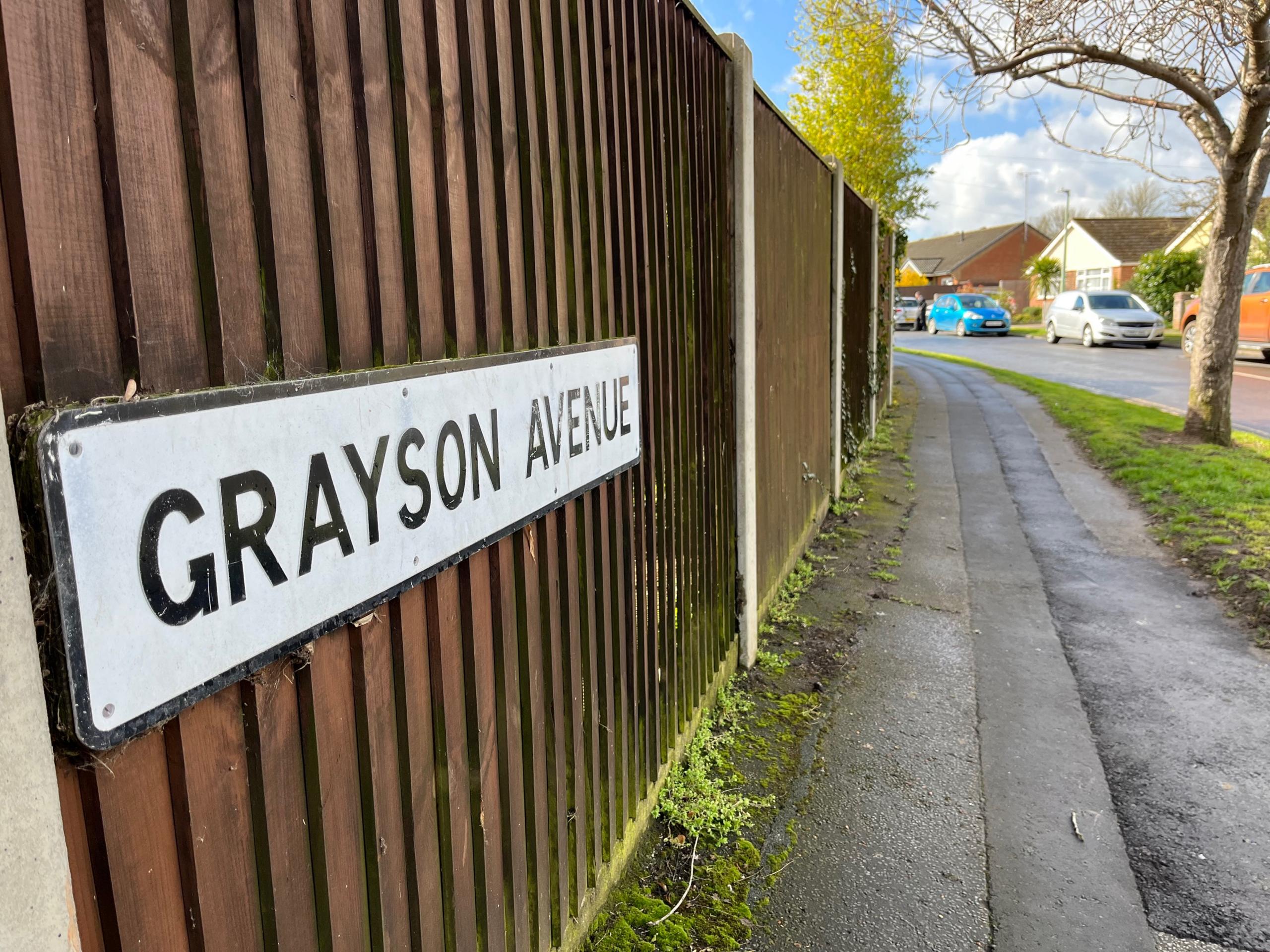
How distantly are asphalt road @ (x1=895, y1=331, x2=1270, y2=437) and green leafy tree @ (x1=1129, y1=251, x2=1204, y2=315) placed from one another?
5.76m

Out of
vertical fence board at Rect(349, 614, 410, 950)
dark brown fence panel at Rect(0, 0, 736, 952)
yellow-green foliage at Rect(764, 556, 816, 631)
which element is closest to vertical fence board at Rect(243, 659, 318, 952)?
dark brown fence panel at Rect(0, 0, 736, 952)

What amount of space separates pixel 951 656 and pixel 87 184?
4.19 metres

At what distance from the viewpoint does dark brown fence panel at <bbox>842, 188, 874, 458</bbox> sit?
7.57 metres

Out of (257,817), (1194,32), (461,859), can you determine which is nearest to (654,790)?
(461,859)

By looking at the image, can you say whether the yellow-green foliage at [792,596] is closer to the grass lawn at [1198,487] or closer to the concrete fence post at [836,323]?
the concrete fence post at [836,323]

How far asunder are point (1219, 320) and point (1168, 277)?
2698cm

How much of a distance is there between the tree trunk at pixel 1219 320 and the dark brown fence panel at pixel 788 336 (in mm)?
5246

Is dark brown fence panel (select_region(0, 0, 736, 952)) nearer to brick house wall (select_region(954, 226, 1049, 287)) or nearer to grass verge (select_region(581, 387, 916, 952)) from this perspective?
grass verge (select_region(581, 387, 916, 952))

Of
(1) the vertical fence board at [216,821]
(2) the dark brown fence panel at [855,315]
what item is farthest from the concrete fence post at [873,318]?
(1) the vertical fence board at [216,821]

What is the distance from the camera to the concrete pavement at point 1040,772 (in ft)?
8.30

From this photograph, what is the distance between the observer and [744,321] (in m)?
3.78

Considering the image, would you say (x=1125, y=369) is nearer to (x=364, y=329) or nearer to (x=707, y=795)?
(x=707, y=795)

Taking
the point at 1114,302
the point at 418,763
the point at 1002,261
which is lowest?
the point at 418,763

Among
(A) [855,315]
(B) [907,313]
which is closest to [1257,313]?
(A) [855,315]
